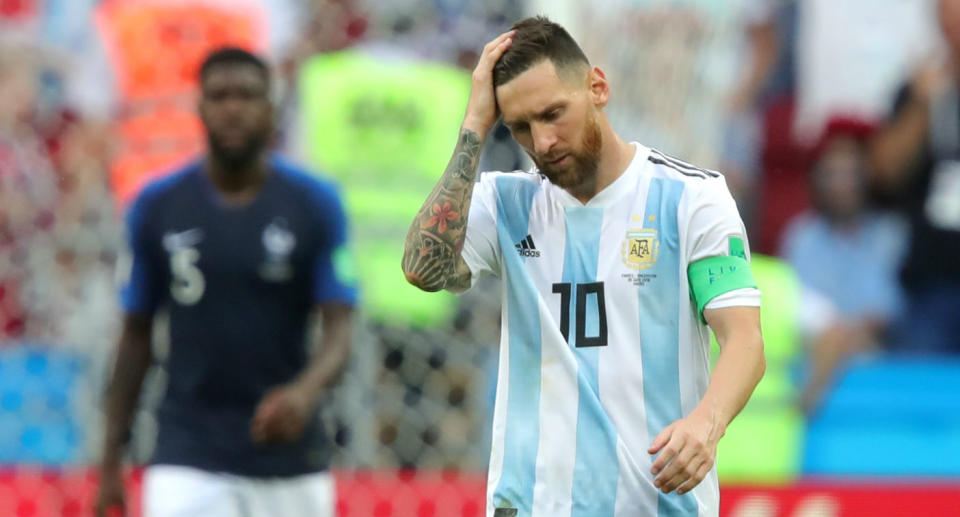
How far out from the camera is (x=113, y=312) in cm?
679

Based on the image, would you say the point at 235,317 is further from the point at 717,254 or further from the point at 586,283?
the point at 717,254

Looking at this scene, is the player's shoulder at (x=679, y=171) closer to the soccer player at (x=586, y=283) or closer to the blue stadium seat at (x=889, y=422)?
the soccer player at (x=586, y=283)

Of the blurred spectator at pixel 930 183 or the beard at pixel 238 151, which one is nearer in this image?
the beard at pixel 238 151

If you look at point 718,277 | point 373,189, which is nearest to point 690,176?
point 718,277

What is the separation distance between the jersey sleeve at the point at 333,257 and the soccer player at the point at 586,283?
1.60 m

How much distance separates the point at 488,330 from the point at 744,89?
2095mm

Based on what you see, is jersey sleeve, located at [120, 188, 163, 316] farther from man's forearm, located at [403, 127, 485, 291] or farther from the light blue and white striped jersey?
the light blue and white striped jersey

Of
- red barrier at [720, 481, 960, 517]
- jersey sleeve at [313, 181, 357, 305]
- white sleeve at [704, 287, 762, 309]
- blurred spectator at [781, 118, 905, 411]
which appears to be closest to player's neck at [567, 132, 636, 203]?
white sleeve at [704, 287, 762, 309]

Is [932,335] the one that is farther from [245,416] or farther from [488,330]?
[245,416]

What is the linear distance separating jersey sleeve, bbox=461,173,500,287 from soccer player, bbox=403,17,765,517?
4 cm

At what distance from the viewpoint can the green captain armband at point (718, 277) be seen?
10.4ft

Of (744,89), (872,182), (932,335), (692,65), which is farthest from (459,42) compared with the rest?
(932,335)

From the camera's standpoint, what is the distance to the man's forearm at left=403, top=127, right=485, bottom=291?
3.37 m

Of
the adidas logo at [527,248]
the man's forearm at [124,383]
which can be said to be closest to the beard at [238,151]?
the man's forearm at [124,383]
